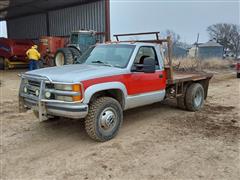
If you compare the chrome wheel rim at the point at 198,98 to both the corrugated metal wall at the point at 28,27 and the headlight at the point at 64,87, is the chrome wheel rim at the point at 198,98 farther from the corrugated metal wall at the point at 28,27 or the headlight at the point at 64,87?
the corrugated metal wall at the point at 28,27

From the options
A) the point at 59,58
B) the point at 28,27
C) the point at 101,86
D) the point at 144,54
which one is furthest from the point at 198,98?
the point at 28,27

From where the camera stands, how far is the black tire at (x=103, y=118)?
495 cm

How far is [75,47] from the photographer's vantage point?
A: 1595cm

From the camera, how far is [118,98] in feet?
18.4

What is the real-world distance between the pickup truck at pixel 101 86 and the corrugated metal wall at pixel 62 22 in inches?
512

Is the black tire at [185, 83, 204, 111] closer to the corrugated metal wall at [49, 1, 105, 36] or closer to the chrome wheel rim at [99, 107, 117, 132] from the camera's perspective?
the chrome wheel rim at [99, 107, 117, 132]

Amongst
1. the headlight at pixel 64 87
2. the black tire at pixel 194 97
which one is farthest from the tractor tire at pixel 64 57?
the headlight at pixel 64 87

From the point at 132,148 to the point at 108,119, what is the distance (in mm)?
741

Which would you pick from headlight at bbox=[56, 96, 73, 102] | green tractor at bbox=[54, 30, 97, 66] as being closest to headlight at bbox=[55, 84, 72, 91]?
headlight at bbox=[56, 96, 73, 102]

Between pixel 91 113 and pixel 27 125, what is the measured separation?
2.35 m

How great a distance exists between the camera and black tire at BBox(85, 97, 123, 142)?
16.3ft

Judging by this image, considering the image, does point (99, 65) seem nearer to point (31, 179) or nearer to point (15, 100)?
point (31, 179)

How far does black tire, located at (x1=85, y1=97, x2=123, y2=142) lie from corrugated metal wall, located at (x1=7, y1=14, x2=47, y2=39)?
21750 millimetres

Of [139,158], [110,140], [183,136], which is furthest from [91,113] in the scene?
[183,136]
